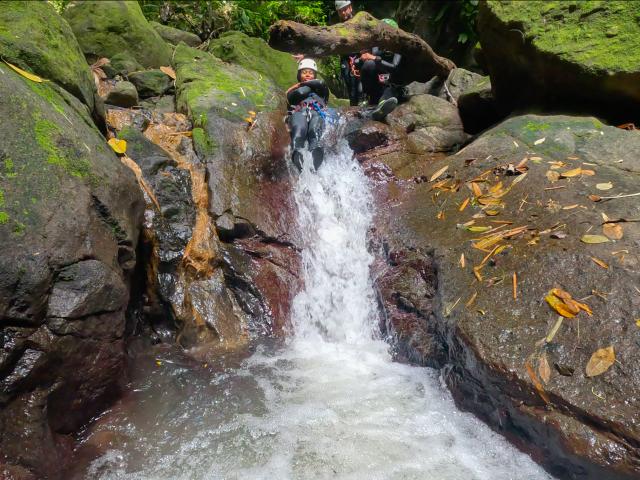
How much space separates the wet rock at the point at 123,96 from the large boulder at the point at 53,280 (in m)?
2.86

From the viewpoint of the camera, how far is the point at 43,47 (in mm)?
4355

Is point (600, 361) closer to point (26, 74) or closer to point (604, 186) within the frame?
point (604, 186)

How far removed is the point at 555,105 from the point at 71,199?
5506 mm

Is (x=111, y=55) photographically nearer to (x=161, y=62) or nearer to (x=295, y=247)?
(x=161, y=62)

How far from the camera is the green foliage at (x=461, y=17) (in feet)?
33.3

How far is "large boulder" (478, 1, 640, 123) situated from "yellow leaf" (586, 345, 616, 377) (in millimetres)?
3622

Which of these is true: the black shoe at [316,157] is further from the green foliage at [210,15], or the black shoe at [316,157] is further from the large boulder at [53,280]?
the green foliage at [210,15]

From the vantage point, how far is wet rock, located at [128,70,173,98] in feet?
23.2

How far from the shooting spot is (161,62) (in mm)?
8273

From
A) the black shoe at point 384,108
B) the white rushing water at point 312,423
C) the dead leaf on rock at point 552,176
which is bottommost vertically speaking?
the white rushing water at point 312,423

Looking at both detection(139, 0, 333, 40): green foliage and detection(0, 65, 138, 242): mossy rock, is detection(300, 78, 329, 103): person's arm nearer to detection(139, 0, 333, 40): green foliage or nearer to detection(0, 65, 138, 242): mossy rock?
detection(0, 65, 138, 242): mossy rock

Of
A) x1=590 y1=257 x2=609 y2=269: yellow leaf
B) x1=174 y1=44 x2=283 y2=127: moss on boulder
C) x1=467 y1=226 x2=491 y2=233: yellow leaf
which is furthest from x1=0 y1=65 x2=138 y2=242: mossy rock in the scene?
x1=590 y1=257 x2=609 y2=269: yellow leaf

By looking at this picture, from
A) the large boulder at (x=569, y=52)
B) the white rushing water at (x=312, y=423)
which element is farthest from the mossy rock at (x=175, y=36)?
the white rushing water at (x=312, y=423)

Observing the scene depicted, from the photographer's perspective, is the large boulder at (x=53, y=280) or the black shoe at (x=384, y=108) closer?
the large boulder at (x=53, y=280)
